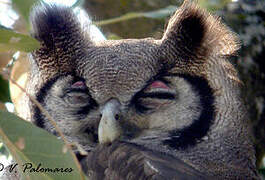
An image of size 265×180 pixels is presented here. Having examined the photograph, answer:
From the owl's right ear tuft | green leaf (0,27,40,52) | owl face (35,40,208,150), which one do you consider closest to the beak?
owl face (35,40,208,150)

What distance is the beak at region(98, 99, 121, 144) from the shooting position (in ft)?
7.80

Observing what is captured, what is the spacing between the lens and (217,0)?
3342 millimetres

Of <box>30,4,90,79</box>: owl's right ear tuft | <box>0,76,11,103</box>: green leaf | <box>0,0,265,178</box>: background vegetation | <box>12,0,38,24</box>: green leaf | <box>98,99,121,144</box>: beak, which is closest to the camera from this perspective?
<box>12,0,38,24</box>: green leaf

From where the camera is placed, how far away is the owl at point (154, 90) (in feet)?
8.53

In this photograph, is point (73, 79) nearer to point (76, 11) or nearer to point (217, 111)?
point (76, 11)

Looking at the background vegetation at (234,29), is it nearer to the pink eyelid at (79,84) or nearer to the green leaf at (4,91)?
the pink eyelid at (79,84)

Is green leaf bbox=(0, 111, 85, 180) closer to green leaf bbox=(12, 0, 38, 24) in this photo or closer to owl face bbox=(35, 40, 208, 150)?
green leaf bbox=(12, 0, 38, 24)

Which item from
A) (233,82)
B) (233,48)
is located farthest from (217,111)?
(233,48)

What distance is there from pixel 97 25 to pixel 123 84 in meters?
0.82

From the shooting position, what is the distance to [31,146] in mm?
1697

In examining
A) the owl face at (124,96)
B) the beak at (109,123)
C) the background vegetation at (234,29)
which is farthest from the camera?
the background vegetation at (234,29)

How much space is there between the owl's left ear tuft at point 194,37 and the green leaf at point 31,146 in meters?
1.21

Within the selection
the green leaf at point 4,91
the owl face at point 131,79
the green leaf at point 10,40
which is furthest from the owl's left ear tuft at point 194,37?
the green leaf at point 10,40

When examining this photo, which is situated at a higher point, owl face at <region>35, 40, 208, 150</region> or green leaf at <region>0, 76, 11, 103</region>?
green leaf at <region>0, 76, 11, 103</region>
